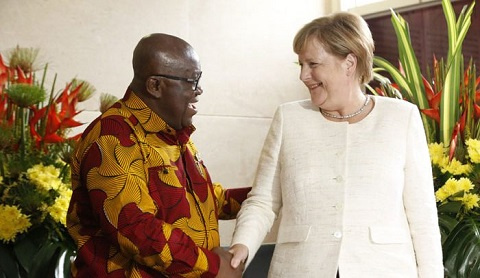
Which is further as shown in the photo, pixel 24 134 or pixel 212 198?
pixel 24 134

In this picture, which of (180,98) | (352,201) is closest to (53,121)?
(180,98)

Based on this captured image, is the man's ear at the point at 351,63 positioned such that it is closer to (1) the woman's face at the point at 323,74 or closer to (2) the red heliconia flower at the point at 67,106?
(1) the woman's face at the point at 323,74

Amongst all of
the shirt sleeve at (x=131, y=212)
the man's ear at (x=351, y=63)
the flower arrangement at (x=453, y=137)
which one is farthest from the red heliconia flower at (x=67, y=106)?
the flower arrangement at (x=453, y=137)

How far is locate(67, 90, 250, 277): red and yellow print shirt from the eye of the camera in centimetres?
189

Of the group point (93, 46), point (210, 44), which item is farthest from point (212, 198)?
point (210, 44)

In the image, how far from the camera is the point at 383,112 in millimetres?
2303

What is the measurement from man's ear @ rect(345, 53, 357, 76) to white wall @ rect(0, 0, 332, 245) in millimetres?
1445

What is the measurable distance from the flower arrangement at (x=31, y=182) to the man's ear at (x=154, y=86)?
0.52 m

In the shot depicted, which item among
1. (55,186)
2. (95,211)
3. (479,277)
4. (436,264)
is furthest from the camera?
(479,277)

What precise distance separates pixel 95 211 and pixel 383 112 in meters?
0.93

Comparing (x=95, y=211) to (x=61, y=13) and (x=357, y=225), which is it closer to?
(x=357, y=225)

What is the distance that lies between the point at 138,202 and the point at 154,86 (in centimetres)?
33

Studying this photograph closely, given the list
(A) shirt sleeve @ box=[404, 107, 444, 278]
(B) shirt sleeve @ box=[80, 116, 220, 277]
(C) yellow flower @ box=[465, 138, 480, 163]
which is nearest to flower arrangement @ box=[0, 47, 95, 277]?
(B) shirt sleeve @ box=[80, 116, 220, 277]

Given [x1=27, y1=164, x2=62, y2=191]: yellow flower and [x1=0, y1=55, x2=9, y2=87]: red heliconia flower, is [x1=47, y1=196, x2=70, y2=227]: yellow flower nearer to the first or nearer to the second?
A: [x1=27, y1=164, x2=62, y2=191]: yellow flower
